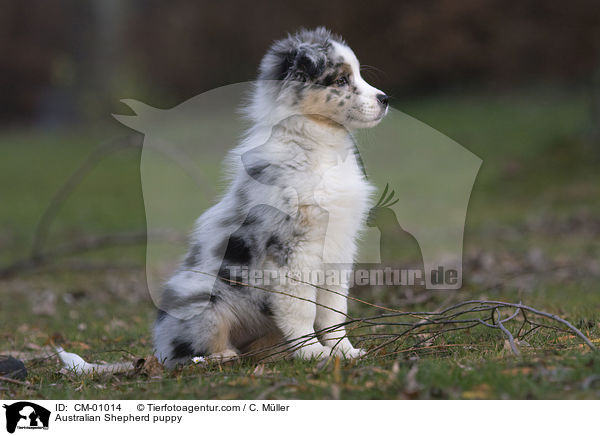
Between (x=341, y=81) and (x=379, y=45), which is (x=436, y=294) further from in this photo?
(x=379, y=45)

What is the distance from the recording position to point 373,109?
15.2ft

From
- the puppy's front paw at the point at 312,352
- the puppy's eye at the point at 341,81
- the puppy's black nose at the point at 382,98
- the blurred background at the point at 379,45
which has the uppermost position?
the blurred background at the point at 379,45

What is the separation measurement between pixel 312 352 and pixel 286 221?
815mm

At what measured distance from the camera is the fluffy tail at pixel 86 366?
14.5 ft

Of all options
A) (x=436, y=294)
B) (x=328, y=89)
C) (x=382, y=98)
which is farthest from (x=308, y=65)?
(x=436, y=294)

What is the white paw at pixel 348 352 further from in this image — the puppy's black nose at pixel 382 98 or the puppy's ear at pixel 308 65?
the puppy's ear at pixel 308 65

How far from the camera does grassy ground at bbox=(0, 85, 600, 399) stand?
360 centimetres

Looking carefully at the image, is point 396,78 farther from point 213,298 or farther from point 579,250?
point 213,298

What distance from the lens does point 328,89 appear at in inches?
182

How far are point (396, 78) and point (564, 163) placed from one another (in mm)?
7143

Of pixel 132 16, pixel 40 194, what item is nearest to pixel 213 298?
pixel 40 194
